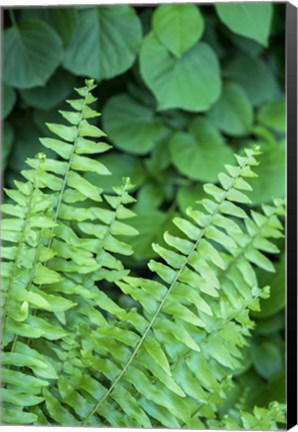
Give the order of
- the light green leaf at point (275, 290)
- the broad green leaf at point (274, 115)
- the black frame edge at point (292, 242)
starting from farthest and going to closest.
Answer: the broad green leaf at point (274, 115) → the light green leaf at point (275, 290) → the black frame edge at point (292, 242)

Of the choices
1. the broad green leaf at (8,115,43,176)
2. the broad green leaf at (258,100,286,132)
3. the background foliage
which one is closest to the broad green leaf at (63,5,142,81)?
the background foliage

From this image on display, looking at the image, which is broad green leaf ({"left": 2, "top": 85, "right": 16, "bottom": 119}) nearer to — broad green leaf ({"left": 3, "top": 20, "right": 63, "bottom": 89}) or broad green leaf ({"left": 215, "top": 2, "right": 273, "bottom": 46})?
broad green leaf ({"left": 3, "top": 20, "right": 63, "bottom": 89})

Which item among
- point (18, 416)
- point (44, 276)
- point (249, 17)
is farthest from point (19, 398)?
point (249, 17)

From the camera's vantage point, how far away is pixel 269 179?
3.38ft

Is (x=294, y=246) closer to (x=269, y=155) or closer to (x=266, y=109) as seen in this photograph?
(x=269, y=155)

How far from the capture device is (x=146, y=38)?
108cm

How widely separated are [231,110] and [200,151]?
0.10m

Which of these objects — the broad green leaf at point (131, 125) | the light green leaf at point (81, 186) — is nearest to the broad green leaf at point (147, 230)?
the broad green leaf at point (131, 125)

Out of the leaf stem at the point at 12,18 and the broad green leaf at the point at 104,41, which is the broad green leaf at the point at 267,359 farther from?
the leaf stem at the point at 12,18

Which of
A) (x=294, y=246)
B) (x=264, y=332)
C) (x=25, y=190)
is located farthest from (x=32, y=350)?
(x=264, y=332)

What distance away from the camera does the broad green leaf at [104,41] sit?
1046 mm

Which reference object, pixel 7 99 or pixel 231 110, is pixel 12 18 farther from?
pixel 231 110

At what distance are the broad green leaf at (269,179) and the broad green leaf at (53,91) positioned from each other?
29 centimetres

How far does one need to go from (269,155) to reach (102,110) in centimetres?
25
